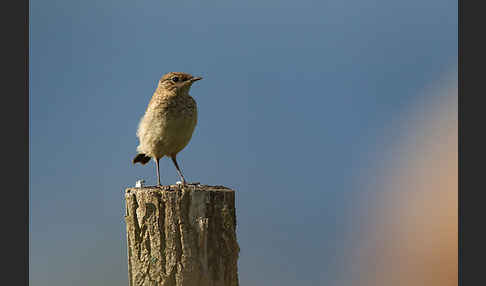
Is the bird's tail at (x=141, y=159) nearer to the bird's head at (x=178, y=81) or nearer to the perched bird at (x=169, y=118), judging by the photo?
the perched bird at (x=169, y=118)

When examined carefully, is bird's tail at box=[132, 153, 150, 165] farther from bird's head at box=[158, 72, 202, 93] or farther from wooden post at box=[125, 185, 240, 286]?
wooden post at box=[125, 185, 240, 286]

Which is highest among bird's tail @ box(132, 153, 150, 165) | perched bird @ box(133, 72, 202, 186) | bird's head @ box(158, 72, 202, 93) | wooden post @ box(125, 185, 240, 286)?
bird's head @ box(158, 72, 202, 93)

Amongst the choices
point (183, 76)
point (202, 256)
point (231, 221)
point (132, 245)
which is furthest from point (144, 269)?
point (183, 76)

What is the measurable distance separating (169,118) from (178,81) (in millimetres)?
407

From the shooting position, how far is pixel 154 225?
375 cm

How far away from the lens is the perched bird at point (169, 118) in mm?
4711

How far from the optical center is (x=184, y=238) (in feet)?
12.1

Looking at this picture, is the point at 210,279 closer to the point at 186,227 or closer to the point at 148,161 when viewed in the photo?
the point at 186,227

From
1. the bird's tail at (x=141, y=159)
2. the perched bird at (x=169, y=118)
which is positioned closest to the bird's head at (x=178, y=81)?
the perched bird at (x=169, y=118)

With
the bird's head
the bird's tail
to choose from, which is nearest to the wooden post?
the bird's head

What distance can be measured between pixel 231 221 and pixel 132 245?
0.81 meters

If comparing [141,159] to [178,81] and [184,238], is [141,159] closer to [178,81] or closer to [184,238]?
[178,81]

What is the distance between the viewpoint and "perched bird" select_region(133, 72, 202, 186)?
4711 mm

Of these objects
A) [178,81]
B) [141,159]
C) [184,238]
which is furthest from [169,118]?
[184,238]
